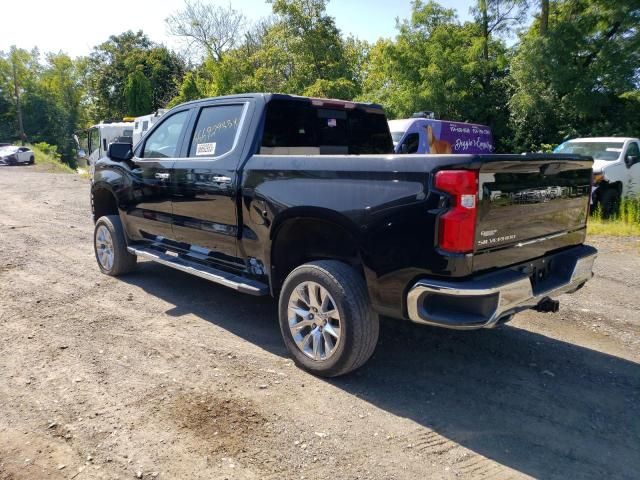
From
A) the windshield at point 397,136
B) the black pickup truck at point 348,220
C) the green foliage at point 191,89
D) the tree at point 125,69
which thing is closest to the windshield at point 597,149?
the windshield at point 397,136

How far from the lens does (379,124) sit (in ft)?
17.8

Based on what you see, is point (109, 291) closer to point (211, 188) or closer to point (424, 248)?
point (211, 188)

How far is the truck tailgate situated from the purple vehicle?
690cm

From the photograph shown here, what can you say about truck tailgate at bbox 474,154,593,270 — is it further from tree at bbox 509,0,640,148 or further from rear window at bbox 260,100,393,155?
tree at bbox 509,0,640,148

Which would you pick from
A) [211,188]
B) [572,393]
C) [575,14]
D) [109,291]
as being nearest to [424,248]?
[572,393]

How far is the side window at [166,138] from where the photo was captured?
16.8 ft

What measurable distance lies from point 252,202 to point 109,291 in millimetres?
2543

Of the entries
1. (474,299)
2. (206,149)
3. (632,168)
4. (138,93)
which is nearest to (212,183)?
(206,149)

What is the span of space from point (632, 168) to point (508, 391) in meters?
9.81

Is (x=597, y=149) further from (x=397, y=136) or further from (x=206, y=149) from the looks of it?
(x=206, y=149)

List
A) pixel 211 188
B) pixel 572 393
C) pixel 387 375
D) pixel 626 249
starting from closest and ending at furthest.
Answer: pixel 572 393, pixel 387 375, pixel 211 188, pixel 626 249

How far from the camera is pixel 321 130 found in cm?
A: 486

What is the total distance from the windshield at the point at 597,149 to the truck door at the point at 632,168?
21 centimetres

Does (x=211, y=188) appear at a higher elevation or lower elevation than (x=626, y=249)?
higher
